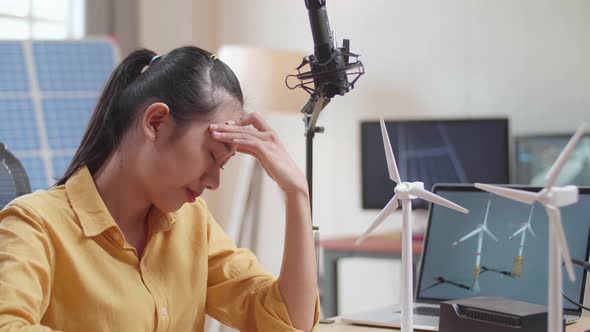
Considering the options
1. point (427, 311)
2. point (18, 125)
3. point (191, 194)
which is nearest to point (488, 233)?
point (427, 311)

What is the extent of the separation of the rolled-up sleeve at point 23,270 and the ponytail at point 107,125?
0.18m

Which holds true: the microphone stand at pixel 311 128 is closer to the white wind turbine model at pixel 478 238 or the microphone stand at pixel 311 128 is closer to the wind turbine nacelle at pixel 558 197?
the white wind turbine model at pixel 478 238

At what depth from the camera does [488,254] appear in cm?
179

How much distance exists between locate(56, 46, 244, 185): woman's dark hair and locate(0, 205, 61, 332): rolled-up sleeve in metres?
0.18

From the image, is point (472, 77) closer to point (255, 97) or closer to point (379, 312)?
point (255, 97)

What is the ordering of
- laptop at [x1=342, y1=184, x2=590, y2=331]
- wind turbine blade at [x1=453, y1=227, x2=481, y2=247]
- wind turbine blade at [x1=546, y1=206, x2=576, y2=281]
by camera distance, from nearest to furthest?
1. wind turbine blade at [x1=546, y1=206, x2=576, y2=281]
2. laptop at [x1=342, y1=184, x2=590, y2=331]
3. wind turbine blade at [x1=453, y1=227, x2=481, y2=247]

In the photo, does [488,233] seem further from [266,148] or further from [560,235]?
[560,235]

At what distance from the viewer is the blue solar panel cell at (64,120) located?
2990 millimetres

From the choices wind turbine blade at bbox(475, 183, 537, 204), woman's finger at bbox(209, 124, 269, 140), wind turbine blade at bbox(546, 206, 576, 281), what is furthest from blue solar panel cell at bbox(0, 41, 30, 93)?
wind turbine blade at bbox(546, 206, 576, 281)

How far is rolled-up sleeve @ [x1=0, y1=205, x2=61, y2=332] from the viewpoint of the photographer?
1235 mm

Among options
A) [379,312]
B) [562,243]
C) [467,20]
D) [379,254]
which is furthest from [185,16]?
[562,243]

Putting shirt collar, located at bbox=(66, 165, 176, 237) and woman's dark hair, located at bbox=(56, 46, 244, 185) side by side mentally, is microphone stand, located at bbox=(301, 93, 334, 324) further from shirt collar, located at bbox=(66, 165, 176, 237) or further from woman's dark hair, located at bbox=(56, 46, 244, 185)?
shirt collar, located at bbox=(66, 165, 176, 237)

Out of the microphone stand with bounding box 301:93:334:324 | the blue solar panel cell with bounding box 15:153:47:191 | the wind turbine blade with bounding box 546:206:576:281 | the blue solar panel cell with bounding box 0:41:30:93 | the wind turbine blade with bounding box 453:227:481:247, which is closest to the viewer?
the wind turbine blade with bounding box 546:206:576:281

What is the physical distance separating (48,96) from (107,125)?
1.63 metres
